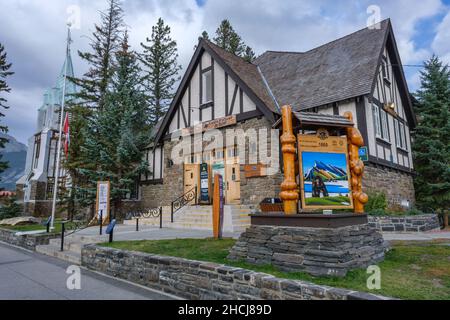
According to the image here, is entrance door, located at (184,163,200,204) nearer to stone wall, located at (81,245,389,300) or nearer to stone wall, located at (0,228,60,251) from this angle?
stone wall, located at (0,228,60,251)

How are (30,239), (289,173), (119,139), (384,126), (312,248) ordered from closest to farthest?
(312,248), (289,173), (30,239), (384,126), (119,139)

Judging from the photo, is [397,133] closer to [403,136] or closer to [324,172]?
[403,136]

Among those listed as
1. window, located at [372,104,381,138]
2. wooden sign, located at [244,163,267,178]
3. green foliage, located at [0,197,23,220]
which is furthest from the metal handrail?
green foliage, located at [0,197,23,220]

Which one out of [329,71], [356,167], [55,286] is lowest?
[55,286]

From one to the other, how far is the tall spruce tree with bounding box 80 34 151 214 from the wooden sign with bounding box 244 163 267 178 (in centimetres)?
767

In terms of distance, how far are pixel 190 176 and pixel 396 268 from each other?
11861mm

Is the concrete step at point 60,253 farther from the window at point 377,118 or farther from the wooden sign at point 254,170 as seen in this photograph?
the window at point 377,118

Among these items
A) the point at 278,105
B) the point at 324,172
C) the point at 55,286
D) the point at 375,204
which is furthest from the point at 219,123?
the point at 55,286

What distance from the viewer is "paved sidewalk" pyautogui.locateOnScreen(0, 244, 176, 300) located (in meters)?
4.71

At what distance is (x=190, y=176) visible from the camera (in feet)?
50.6

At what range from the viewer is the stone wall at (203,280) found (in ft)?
11.1

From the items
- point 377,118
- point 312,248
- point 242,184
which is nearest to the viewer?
point 312,248

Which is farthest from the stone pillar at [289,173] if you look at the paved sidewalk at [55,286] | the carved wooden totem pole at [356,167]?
the paved sidewalk at [55,286]

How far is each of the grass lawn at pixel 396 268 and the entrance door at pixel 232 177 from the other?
621cm
